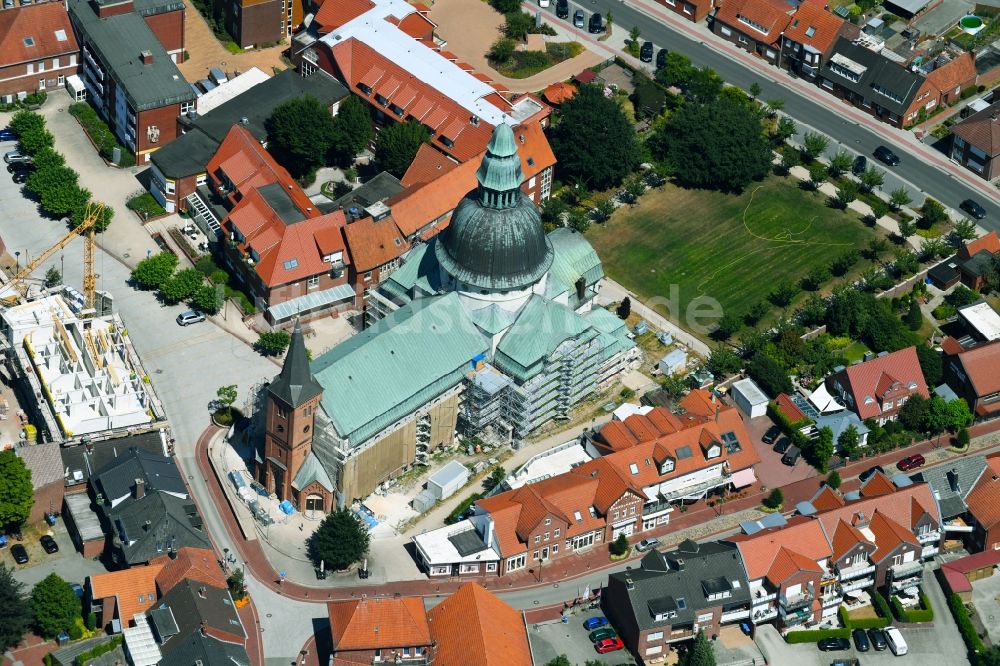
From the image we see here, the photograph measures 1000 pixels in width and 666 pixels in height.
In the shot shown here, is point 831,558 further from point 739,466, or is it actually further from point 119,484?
point 119,484

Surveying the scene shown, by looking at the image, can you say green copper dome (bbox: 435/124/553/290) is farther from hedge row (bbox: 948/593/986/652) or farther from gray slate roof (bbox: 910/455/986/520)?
hedge row (bbox: 948/593/986/652)

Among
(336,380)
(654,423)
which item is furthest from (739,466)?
(336,380)

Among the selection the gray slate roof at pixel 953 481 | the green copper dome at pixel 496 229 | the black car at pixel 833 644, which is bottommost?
the black car at pixel 833 644

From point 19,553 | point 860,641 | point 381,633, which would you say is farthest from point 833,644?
point 19,553

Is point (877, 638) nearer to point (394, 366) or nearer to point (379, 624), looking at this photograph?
point (379, 624)

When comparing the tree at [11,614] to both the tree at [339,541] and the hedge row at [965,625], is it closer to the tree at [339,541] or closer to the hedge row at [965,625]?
the tree at [339,541]

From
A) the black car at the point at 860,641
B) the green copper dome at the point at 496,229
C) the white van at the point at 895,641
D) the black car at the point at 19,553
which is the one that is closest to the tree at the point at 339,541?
the black car at the point at 19,553

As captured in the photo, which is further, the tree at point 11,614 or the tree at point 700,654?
the tree at point 700,654

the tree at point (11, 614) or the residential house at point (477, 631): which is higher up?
the residential house at point (477, 631)

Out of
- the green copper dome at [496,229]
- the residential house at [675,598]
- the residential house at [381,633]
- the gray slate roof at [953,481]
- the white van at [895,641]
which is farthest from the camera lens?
the green copper dome at [496,229]

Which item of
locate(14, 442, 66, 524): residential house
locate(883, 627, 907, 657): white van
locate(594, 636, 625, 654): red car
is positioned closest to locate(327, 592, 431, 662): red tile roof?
locate(594, 636, 625, 654): red car
